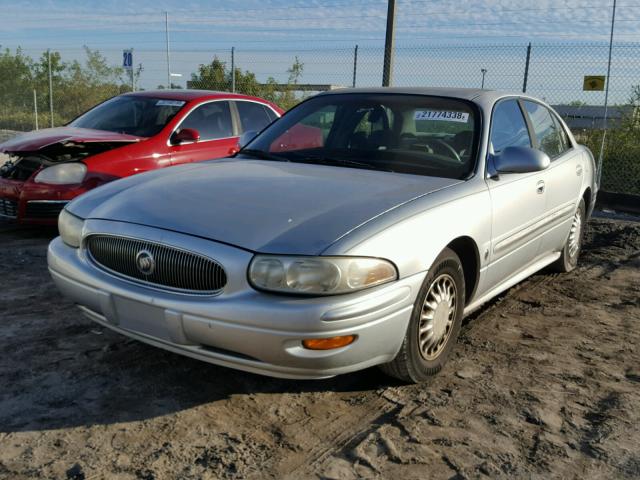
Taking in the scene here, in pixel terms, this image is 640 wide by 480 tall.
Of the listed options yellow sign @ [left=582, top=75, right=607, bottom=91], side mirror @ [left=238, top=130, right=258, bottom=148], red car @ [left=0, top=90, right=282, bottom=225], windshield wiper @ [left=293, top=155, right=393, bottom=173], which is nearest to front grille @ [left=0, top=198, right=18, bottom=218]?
red car @ [left=0, top=90, right=282, bottom=225]

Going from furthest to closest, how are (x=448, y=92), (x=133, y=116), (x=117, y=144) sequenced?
(x=133, y=116) → (x=117, y=144) → (x=448, y=92)

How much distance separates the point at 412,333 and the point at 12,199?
4.53 metres

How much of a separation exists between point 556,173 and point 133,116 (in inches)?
178

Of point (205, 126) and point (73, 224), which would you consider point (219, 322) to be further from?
point (205, 126)

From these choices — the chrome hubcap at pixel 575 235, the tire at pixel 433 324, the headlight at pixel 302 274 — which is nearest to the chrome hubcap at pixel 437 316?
the tire at pixel 433 324

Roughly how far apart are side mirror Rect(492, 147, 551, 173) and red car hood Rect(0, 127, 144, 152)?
396cm

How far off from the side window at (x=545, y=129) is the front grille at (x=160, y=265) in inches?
116

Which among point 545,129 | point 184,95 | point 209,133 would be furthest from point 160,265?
point 184,95

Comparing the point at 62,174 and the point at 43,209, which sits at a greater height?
the point at 62,174

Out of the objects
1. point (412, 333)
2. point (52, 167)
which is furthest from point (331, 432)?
point (52, 167)

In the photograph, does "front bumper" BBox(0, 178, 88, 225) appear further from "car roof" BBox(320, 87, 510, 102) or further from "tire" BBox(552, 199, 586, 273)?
"tire" BBox(552, 199, 586, 273)

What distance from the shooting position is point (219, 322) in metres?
2.65

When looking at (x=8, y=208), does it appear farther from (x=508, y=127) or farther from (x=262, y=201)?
(x=508, y=127)

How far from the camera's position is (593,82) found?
933 centimetres
